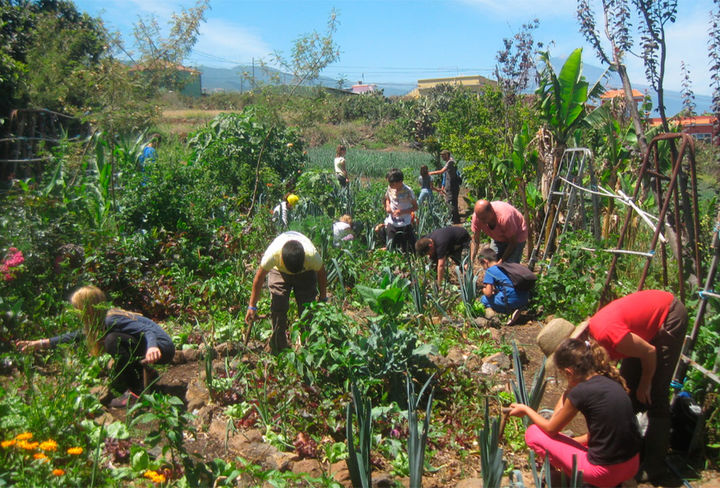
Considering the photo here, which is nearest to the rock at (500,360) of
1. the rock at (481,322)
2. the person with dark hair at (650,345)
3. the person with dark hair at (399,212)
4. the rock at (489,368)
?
the rock at (489,368)

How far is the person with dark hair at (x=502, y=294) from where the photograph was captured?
19.0ft

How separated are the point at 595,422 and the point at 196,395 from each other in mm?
2714

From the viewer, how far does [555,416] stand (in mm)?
3123

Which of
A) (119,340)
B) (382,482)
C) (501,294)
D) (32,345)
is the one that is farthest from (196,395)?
(501,294)

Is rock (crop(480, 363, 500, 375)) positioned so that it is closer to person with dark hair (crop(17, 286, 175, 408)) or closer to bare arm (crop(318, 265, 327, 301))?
bare arm (crop(318, 265, 327, 301))

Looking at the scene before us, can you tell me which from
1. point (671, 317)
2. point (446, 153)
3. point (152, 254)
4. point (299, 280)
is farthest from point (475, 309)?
point (446, 153)

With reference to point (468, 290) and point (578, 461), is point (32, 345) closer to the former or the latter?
point (578, 461)

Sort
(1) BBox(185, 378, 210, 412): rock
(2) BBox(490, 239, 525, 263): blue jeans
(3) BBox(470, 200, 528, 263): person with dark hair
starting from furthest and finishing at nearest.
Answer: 1. (2) BBox(490, 239, 525, 263): blue jeans
2. (3) BBox(470, 200, 528, 263): person with dark hair
3. (1) BBox(185, 378, 210, 412): rock

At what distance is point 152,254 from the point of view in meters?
6.21

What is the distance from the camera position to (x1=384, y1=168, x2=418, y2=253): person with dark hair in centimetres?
707

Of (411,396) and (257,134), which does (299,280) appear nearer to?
(411,396)

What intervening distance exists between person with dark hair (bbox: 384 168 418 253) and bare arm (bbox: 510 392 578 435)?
12.7 ft

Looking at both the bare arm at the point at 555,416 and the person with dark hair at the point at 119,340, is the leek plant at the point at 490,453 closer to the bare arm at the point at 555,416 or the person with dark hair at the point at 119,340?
the bare arm at the point at 555,416

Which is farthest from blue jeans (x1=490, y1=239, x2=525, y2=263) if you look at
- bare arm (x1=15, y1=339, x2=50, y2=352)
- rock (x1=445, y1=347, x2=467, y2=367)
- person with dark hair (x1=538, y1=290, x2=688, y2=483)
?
bare arm (x1=15, y1=339, x2=50, y2=352)
